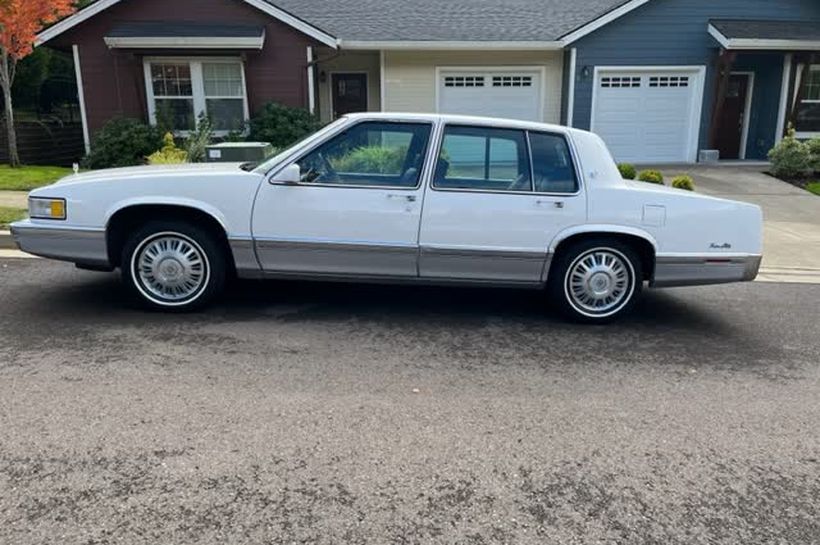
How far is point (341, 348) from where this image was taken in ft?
15.7

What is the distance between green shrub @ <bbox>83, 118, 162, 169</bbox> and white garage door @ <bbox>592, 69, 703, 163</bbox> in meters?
10.8

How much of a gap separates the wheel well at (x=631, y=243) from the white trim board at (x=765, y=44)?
42.6 ft

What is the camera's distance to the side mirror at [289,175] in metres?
5.06

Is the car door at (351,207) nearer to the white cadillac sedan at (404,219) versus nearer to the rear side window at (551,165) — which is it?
the white cadillac sedan at (404,219)

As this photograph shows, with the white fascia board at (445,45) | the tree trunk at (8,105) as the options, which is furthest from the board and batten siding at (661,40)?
the tree trunk at (8,105)

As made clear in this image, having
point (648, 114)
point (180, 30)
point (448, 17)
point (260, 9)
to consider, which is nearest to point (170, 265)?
point (180, 30)

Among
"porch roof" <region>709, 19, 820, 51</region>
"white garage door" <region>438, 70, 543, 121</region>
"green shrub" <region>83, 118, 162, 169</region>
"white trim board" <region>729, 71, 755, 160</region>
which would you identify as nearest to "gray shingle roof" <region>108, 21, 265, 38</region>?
"green shrub" <region>83, 118, 162, 169</region>

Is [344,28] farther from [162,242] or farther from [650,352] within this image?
[650,352]

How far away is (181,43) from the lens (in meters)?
14.3

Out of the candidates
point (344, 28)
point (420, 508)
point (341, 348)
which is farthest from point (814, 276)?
point (344, 28)

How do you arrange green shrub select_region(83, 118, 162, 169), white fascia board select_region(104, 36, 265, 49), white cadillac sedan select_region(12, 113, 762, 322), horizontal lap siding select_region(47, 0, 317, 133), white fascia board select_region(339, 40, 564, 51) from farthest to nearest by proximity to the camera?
white fascia board select_region(339, 40, 564, 51)
horizontal lap siding select_region(47, 0, 317, 133)
white fascia board select_region(104, 36, 265, 49)
green shrub select_region(83, 118, 162, 169)
white cadillac sedan select_region(12, 113, 762, 322)

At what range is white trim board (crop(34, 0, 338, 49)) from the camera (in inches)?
572

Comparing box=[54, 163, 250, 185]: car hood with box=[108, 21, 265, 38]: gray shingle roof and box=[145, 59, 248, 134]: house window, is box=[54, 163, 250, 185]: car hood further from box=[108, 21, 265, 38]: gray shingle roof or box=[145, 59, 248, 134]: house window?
box=[145, 59, 248, 134]: house window

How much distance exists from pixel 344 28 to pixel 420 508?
1569 cm
